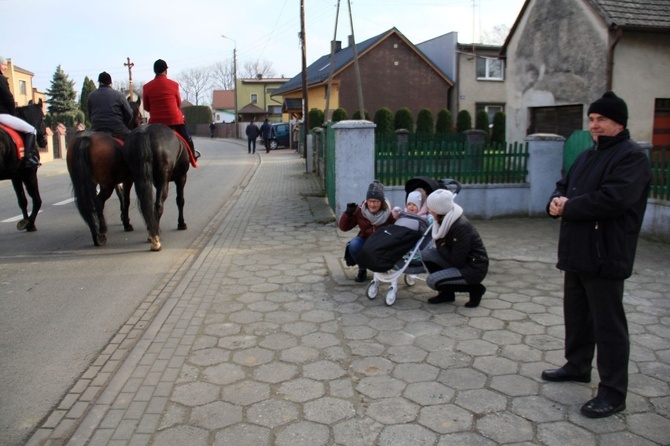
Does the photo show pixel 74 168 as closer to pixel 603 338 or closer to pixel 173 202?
pixel 173 202

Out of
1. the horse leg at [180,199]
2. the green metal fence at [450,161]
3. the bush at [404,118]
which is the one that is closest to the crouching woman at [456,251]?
the green metal fence at [450,161]

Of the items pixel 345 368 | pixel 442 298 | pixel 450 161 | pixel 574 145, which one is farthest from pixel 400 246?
pixel 574 145

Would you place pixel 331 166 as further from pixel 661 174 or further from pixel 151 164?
pixel 661 174

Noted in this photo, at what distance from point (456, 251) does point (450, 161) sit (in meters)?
5.03

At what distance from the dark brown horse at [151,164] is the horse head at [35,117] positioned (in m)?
2.39

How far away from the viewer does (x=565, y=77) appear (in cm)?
1531

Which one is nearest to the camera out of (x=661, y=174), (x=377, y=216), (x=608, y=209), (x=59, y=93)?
(x=608, y=209)

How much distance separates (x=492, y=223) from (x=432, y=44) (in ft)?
111

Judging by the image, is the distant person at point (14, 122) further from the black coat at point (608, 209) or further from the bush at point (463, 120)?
the bush at point (463, 120)

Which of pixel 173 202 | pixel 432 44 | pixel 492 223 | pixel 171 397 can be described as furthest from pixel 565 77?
pixel 432 44

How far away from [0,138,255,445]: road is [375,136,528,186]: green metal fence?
3415 mm

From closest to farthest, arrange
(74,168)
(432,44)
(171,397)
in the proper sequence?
(171,397), (74,168), (432,44)

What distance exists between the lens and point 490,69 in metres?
37.7

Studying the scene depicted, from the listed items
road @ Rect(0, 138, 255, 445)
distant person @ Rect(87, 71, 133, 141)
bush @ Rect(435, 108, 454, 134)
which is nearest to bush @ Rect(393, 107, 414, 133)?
bush @ Rect(435, 108, 454, 134)
